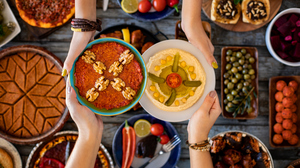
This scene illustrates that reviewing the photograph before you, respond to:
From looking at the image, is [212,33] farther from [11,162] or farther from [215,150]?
[11,162]

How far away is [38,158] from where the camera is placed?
2.71 m

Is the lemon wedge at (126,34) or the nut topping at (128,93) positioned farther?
the lemon wedge at (126,34)

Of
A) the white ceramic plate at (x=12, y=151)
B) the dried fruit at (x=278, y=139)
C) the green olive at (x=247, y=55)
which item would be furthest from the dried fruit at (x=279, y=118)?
the white ceramic plate at (x=12, y=151)

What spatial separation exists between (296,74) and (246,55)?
852mm

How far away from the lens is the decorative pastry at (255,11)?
2.67 m

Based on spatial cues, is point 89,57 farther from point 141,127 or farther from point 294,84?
point 294,84

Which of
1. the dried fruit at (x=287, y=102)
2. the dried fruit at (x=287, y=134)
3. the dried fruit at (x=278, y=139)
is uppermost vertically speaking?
the dried fruit at (x=287, y=102)

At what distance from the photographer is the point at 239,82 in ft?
9.04

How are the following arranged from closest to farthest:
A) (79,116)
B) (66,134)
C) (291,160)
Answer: (79,116)
(66,134)
(291,160)

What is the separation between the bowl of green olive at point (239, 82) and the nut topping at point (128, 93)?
138 cm

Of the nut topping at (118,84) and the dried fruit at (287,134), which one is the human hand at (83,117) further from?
the dried fruit at (287,134)

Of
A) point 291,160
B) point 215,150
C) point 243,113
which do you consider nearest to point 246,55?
point 243,113

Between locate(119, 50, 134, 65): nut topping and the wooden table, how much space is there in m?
1.16

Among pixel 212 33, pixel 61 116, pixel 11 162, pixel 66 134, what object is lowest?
pixel 11 162
